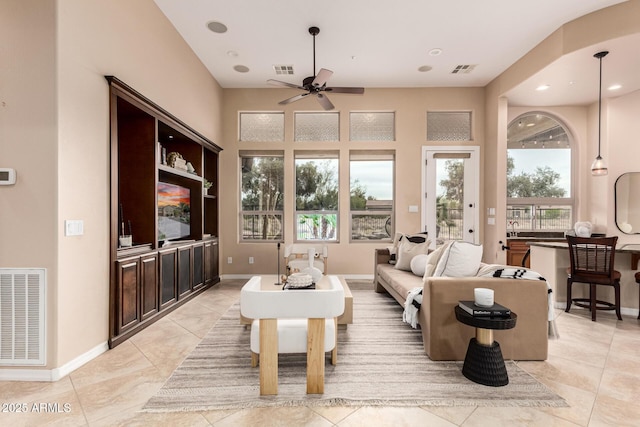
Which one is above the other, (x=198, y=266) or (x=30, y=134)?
(x=30, y=134)

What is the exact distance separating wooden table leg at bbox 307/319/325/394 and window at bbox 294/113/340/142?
A: 4.39m

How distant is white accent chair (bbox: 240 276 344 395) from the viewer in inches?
70.9

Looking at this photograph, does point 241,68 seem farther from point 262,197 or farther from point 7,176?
point 7,176

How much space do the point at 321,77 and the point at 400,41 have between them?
1.51 m

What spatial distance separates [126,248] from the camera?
2.91 metres

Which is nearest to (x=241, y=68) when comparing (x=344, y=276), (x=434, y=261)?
(x=344, y=276)

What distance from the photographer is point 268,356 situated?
189 centimetres

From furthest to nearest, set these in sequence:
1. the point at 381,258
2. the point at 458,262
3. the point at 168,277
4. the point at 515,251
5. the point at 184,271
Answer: the point at 515,251 < the point at 381,258 < the point at 184,271 < the point at 168,277 < the point at 458,262

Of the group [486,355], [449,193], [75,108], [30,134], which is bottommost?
[486,355]

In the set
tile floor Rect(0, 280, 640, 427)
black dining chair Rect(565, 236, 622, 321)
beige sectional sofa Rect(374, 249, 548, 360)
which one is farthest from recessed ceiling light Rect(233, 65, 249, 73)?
black dining chair Rect(565, 236, 622, 321)

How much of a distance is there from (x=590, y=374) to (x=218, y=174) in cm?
548

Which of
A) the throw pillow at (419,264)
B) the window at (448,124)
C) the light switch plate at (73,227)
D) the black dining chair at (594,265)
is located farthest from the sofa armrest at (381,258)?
the light switch plate at (73,227)

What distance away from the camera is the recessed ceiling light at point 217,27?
375 centimetres

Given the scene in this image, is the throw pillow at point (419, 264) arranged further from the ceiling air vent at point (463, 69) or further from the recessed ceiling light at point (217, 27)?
the recessed ceiling light at point (217, 27)
